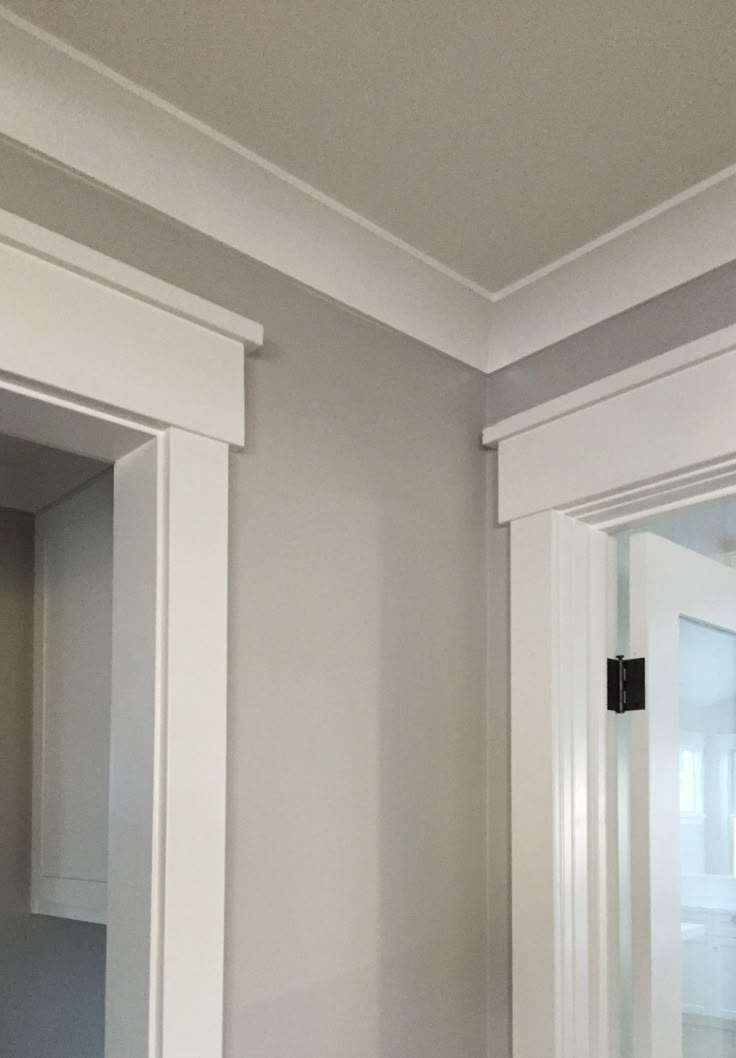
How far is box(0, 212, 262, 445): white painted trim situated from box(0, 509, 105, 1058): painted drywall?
0.94 meters

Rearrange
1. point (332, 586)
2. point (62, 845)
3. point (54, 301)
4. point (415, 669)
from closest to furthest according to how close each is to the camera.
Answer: point (54, 301) → point (332, 586) → point (415, 669) → point (62, 845)

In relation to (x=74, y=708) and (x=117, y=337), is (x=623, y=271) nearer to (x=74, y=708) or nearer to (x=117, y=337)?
(x=117, y=337)

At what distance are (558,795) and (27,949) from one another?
1101 millimetres

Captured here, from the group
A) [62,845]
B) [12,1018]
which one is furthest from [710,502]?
[12,1018]

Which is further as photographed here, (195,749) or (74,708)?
(74,708)

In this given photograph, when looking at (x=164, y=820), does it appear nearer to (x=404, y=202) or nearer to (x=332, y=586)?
(x=332, y=586)

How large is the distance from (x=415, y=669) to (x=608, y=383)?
49 cm

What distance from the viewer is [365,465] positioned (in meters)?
1.50

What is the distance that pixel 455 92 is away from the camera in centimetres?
118

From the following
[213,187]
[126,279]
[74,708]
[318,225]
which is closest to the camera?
[126,279]

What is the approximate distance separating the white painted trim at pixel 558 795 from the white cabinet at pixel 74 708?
0.65 m

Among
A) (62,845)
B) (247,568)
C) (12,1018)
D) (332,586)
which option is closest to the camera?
(247,568)

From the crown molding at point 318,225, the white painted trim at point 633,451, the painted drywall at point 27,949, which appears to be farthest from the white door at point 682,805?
the painted drywall at point 27,949

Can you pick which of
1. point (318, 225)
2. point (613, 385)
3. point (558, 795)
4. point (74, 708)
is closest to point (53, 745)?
point (74, 708)
